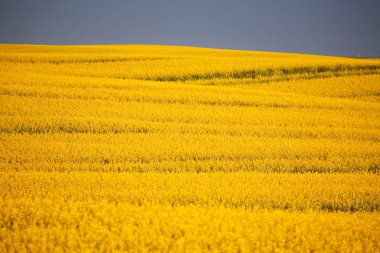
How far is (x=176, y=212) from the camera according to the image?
8742mm

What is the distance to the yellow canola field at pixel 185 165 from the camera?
301 inches

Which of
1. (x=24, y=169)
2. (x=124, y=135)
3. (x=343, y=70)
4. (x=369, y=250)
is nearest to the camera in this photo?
(x=369, y=250)

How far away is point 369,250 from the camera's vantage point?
7410 millimetres

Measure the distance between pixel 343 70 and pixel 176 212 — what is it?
26595mm

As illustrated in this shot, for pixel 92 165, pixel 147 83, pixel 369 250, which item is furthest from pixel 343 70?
pixel 369 250

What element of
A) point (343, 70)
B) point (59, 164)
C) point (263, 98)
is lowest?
point (59, 164)

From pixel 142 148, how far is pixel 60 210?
20.6 ft

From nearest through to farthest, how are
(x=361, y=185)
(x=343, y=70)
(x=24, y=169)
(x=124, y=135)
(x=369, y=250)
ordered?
(x=369, y=250), (x=361, y=185), (x=24, y=169), (x=124, y=135), (x=343, y=70)

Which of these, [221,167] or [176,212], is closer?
[176,212]

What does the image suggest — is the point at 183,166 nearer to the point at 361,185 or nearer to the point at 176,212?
the point at 176,212

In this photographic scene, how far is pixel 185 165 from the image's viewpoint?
1339 cm

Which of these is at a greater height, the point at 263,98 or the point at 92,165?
the point at 263,98

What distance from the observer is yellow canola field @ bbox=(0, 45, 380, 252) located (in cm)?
764

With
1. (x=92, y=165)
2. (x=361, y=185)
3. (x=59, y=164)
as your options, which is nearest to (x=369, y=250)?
(x=361, y=185)
